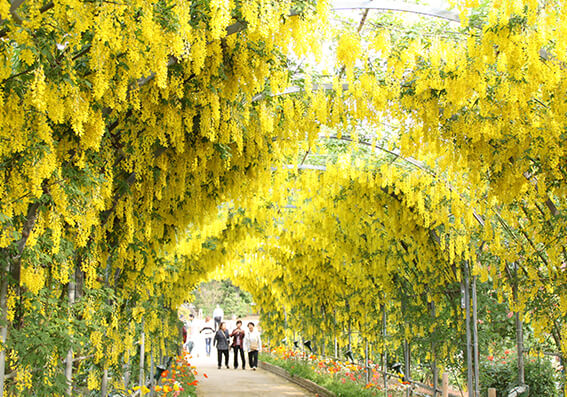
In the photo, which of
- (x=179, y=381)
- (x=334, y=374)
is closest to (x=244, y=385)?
(x=334, y=374)

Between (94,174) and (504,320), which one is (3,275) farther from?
(504,320)

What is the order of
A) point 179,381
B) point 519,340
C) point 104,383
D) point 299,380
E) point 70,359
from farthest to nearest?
point 299,380 < point 179,381 < point 519,340 < point 104,383 < point 70,359

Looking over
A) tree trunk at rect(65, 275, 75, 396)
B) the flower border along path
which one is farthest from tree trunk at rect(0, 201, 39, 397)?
the flower border along path

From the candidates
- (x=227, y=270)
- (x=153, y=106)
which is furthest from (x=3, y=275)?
(x=227, y=270)

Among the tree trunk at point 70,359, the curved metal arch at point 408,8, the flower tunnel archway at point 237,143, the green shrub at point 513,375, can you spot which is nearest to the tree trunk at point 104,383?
the flower tunnel archway at point 237,143

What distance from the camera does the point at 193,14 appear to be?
3.18 meters

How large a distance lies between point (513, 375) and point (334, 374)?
398cm

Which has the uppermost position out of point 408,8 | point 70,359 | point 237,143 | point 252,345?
point 408,8

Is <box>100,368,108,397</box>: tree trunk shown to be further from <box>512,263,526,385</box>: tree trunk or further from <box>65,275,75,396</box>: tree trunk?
<box>512,263,526,385</box>: tree trunk

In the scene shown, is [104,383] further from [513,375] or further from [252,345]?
[252,345]

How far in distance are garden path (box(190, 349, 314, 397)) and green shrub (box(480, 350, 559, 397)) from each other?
11.2 feet

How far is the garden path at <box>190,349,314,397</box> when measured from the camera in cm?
1026

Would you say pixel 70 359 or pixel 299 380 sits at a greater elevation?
pixel 70 359

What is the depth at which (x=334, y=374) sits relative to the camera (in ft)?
35.4
